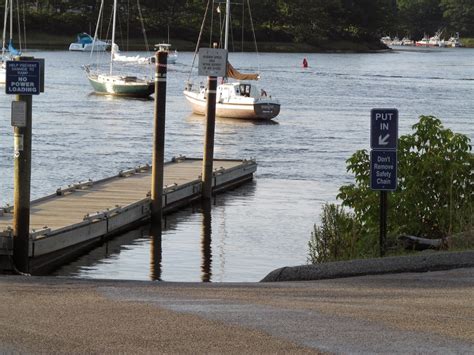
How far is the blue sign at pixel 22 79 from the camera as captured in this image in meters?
16.5

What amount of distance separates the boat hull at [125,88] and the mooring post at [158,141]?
4827cm

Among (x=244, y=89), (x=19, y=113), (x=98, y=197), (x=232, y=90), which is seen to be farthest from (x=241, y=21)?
(x=19, y=113)

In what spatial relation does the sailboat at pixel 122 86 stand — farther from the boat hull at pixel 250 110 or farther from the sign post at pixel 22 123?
the sign post at pixel 22 123

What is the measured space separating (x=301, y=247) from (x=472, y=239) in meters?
7.95

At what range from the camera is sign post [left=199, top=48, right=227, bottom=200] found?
26.8 metres

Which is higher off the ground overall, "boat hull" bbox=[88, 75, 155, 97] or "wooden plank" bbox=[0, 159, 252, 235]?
"wooden plank" bbox=[0, 159, 252, 235]

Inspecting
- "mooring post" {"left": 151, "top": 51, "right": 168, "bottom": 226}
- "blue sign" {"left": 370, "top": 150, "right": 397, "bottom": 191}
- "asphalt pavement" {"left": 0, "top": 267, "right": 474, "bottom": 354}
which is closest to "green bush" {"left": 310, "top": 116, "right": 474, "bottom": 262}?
"blue sign" {"left": 370, "top": 150, "right": 397, "bottom": 191}

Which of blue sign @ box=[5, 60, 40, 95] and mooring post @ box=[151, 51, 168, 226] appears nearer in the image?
blue sign @ box=[5, 60, 40, 95]

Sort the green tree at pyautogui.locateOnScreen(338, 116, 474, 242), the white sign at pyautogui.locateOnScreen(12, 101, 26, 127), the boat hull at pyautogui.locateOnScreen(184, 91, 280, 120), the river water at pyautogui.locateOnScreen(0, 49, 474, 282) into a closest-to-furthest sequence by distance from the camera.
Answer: the white sign at pyautogui.locateOnScreen(12, 101, 26, 127) → the green tree at pyautogui.locateOnScreen(338, 116, 474, 242) → the river water at pyautogui.locateOnScreen(0, 49, 474, 282) → the boat hull at pyautogui.locateOnScreen(184, 91, 280, 120)

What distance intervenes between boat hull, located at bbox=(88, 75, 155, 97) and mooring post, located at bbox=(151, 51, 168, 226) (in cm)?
4827

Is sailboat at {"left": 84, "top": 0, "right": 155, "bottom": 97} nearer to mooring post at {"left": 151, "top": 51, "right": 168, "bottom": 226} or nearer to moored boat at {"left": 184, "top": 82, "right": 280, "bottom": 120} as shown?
moored boat at {"left": 184, "top": 82, "right": 280, "bottom": 120}

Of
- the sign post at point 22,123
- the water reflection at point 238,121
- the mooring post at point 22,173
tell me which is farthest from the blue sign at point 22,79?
the water reflection at point 238,121

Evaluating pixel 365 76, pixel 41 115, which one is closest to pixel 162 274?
pixel 41 115

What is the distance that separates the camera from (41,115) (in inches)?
2328
